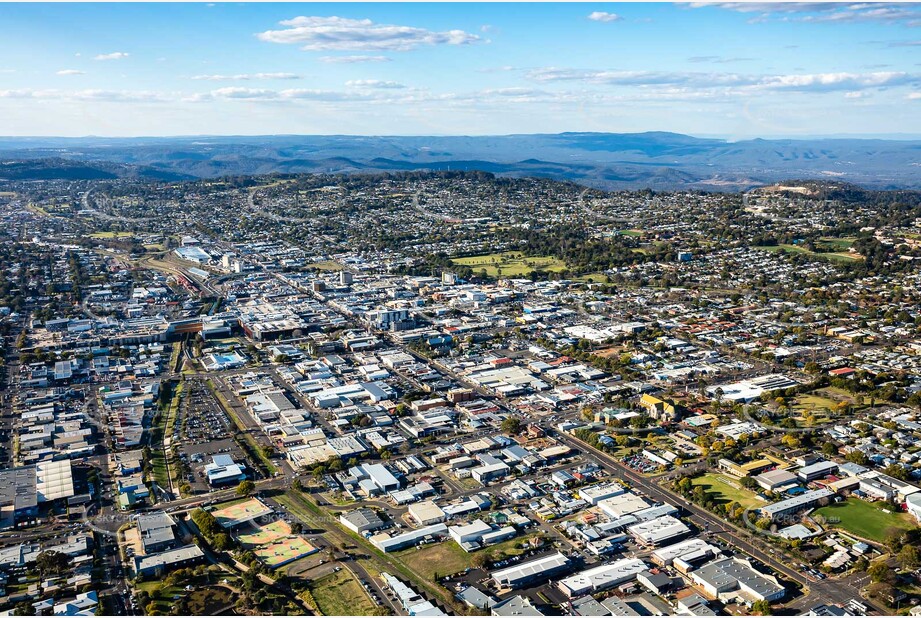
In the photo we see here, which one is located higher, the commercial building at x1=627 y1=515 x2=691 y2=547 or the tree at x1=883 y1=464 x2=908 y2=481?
the tree at x1=883 y1=464 x2=908 y2=481

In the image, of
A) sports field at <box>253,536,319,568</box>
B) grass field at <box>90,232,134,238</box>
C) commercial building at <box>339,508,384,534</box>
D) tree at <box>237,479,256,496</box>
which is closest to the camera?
sports field at <box>253,536,319,568</box>

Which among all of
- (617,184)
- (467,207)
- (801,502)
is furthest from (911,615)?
(617,184)

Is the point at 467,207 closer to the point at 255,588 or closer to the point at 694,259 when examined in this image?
the point at 694,259

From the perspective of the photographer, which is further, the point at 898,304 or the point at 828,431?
the point at 898,304

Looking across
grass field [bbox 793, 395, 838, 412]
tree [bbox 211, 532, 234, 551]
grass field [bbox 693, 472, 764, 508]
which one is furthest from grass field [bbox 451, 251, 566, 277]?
tree [bbox 211, 532, 234, 551]

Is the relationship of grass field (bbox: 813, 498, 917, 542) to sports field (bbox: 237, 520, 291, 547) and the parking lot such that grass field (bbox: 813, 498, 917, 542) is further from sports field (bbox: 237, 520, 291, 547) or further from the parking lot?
the parking lot

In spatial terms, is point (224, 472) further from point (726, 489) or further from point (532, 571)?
point (726, 489)

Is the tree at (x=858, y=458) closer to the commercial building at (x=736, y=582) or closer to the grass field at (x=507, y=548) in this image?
the commercial building at (x=736, y=582)
